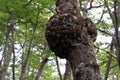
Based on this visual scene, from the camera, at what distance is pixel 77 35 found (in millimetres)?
3002

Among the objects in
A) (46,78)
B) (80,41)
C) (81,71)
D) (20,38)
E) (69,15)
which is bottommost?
(46,78)

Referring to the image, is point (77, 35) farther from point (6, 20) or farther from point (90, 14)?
point (90, 14)

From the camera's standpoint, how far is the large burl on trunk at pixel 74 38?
107 inches

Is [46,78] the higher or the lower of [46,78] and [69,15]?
the lower

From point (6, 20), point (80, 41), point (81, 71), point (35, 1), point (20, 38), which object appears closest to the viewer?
point (81, 71)

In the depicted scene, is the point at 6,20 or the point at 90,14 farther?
the point at 90,14

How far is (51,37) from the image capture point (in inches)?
122

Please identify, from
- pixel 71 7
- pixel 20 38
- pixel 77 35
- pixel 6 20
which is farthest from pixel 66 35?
pixel 20 38

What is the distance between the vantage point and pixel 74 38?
9.86 feet

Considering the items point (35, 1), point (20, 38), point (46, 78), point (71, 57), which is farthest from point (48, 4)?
point (46, 78)

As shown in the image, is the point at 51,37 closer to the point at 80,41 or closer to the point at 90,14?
the point at 80,41

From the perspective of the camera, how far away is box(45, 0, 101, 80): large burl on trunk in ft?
8.96

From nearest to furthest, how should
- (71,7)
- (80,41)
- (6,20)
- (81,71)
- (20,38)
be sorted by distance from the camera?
1. (81,71)
2. (80,41)
3. (71,7)
4. (6,20)
5. (20,38)

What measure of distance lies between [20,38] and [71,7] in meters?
7.07
